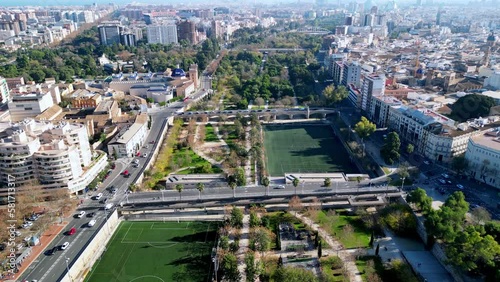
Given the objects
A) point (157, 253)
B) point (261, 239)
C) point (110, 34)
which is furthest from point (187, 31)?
point (261, 239)

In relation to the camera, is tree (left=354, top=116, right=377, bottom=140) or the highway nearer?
the highway

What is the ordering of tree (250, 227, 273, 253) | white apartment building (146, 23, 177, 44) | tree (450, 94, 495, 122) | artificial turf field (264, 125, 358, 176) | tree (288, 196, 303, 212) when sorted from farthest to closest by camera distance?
white apartment building (146, 23, 177, 44), tree (450, 94, 495, 122), artificial turf field (264, 125, 358, 176), tree (288, 196, 303, 212), tree (250, 227, 273, 253)

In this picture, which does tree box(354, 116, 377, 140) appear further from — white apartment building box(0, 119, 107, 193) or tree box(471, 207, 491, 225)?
white apartment building box(0, 119, 107, 193)

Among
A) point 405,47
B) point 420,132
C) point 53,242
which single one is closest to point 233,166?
point 53,242

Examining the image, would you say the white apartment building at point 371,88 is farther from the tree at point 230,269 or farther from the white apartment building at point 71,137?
the white apartment building at point 71,137

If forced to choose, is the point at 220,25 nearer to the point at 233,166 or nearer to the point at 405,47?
the point at 405,47

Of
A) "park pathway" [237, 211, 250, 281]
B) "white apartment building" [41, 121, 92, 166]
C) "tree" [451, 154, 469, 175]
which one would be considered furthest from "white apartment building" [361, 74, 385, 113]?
"white apartment building" [41, 121, 92, 166]
